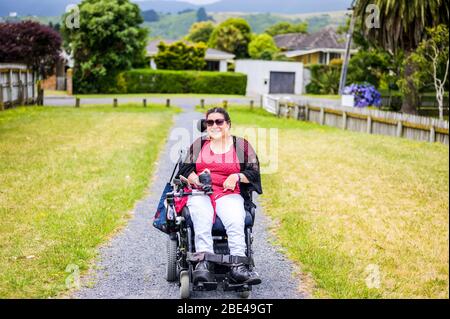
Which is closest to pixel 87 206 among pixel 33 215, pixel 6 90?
pixel 33 215

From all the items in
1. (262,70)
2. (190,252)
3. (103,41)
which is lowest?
(190,252)

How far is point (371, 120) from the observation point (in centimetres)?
2116

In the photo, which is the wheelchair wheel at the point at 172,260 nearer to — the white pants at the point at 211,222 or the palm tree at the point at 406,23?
the white pants at the point at 211,222

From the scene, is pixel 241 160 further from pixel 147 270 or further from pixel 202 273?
pixel 147 270

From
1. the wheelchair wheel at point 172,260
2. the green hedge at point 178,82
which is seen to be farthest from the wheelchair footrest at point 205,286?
the green hedge at point 178,82

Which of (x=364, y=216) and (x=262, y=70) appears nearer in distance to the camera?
(x=364, y=216)

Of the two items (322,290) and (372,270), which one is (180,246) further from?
(372,270)

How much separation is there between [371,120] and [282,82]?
94.9ft

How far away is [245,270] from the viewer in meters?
5.23

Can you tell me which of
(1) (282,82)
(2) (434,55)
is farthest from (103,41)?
(2) (434,55)

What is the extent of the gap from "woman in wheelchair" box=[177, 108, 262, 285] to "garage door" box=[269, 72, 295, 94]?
145ft

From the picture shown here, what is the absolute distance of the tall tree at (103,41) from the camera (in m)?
40.2

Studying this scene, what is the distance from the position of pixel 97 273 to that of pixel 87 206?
9.04 ft

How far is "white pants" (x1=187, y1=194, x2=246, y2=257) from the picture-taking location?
5.31 m
